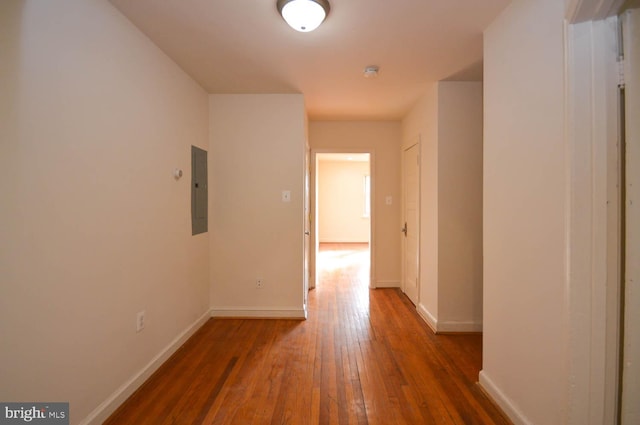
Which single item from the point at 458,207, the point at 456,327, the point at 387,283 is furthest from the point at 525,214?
the point at 387,283

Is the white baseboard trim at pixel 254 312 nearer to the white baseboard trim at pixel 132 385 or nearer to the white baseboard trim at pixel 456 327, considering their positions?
the white baseboard trim at pixel 132 385

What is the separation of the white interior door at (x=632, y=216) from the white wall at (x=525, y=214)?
0.20 meters

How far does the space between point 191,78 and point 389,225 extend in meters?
3.11

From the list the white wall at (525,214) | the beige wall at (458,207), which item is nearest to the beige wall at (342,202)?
the beige wall at (458,207)

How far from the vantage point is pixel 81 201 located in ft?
4.98

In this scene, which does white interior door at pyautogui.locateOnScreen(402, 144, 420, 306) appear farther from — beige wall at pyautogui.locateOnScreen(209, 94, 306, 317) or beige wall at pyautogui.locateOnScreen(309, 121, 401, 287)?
beige wall at pyautogui.locateOnScreen(209, 94, 306, 317)

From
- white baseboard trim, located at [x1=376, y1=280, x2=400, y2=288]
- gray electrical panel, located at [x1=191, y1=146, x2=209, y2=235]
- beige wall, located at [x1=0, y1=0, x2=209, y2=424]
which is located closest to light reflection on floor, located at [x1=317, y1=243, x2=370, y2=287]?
white baseboard trim, located at [x1=376, y1=280, x2=400, y2=288]

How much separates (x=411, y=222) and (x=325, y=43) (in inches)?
97.4

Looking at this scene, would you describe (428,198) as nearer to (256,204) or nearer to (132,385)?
(256,204)

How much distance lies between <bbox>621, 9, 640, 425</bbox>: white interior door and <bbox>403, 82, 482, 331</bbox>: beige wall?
5.39 feet

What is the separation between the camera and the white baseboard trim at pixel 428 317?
288 cm

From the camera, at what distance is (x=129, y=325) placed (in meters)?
1.90

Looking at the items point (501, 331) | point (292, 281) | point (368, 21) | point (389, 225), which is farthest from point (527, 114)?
point (389, 225)

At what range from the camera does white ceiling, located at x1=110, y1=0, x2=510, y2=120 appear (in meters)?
1.78
